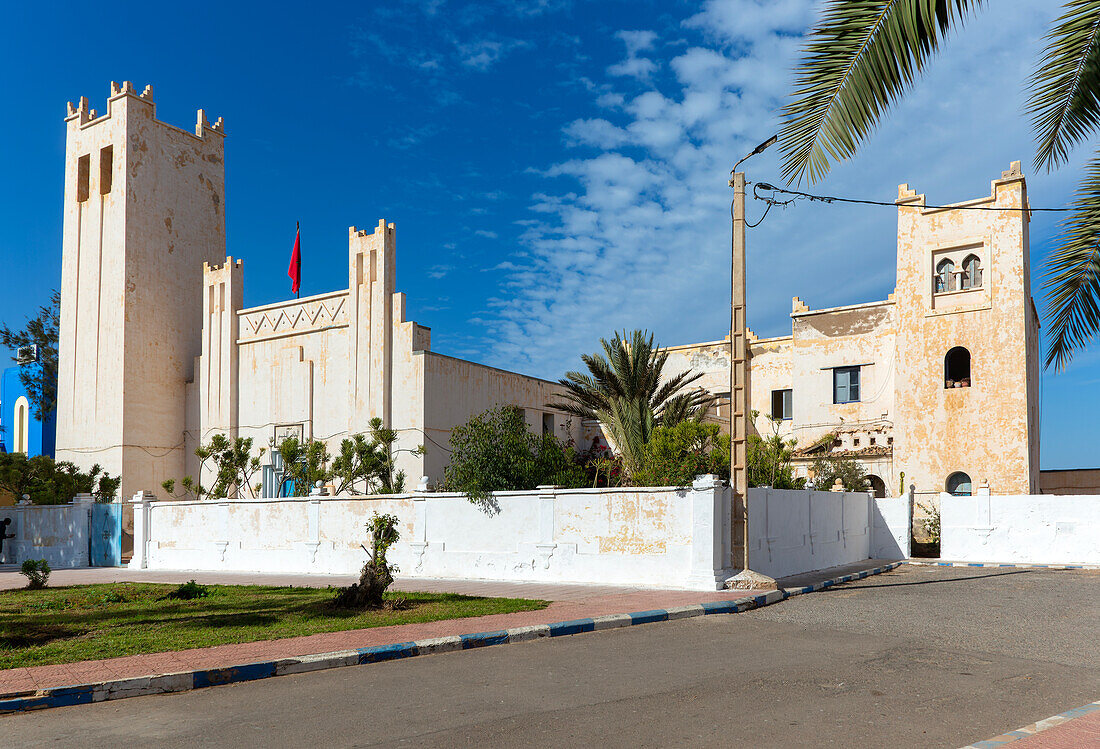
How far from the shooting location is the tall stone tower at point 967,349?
30.6 metres

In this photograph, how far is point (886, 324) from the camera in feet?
112

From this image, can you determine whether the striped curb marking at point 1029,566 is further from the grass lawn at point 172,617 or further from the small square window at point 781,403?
the grass lawn at point 172,617

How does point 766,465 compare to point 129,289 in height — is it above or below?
below

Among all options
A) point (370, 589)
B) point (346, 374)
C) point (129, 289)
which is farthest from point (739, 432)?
point (129, 289)

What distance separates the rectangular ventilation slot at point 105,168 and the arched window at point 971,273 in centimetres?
3525

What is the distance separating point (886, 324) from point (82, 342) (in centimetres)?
3389

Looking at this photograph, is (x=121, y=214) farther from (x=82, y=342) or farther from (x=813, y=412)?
(x=813, y=412)

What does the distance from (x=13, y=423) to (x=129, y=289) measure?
15565 millimetres

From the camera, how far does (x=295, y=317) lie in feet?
107

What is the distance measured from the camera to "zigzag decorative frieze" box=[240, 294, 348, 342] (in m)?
31.4

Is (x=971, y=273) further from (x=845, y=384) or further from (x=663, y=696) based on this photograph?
(x=663, y=696)

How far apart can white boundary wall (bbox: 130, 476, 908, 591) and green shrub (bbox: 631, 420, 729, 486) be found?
3.69 feet

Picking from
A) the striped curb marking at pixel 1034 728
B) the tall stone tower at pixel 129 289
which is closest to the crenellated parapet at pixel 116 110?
the tall stone tower at pixel 129 289

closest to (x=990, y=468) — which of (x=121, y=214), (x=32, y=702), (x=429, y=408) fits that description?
(x=429, y=408)
